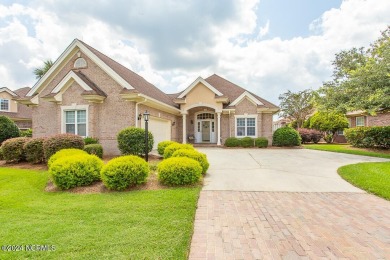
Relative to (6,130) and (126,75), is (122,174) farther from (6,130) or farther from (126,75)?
(6,130)

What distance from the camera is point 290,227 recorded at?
161 inches

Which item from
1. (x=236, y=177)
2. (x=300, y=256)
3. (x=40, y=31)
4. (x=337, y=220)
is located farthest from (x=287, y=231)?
(x=40, y=31)

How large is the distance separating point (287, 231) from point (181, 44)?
14.2 m

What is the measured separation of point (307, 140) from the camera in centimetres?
2702

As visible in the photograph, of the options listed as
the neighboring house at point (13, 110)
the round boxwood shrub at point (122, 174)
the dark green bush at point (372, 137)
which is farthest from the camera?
the neighboring house at point (13, 110)

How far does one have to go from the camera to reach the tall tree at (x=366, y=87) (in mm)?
11977

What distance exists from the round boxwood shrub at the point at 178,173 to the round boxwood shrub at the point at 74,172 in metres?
2.27

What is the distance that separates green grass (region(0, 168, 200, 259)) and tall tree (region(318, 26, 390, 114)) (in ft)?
38.5

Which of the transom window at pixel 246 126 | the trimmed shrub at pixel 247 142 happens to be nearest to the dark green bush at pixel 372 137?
the transom window at pixel 246 126

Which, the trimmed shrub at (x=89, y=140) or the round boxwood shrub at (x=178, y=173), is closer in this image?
the round boxwood shrub at (x=178, y=173)

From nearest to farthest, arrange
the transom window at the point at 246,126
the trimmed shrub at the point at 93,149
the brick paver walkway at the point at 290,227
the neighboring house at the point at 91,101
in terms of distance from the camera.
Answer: the brick paver walkway at the point at 290,227
the trimmed shrub at the point at 93,149
the neighboring house at the point at 91,101
the transom window at the point at 246,126

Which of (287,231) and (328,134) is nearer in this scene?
(287,231)

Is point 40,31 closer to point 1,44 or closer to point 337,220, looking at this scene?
point 1,44

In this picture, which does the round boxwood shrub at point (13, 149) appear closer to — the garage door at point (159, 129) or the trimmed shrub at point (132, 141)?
the trimmed shrub at point (132, 141)
